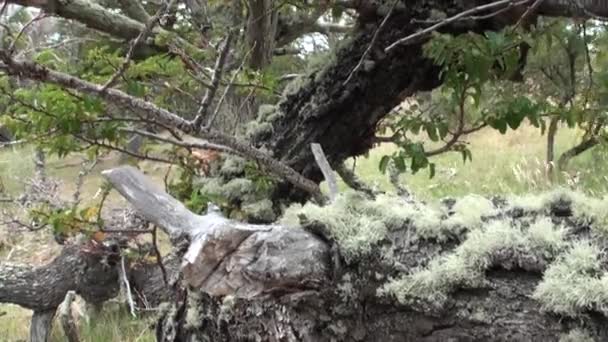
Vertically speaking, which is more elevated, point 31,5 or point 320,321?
point 31,5

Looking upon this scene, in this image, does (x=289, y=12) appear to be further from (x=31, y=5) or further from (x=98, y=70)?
(x=31, y=5)

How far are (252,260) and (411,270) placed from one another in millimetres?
269

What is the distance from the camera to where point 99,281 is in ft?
11.3

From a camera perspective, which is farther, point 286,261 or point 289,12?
point 289,12

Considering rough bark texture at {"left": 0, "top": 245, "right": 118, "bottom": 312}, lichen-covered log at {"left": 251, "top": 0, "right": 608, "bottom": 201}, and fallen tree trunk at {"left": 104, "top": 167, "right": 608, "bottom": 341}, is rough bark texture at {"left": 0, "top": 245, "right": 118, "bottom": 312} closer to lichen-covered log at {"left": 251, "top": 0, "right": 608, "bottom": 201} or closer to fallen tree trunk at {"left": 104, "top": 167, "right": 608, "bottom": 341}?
lichen-covered log at {"left": 251, "top": 0, "right": 608, "bottom": 201}

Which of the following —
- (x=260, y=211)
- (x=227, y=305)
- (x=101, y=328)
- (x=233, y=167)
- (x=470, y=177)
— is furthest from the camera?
(x=470, y=177)

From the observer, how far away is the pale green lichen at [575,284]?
96 centimetres

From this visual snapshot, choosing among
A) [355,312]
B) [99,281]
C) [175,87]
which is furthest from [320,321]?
[99,281]

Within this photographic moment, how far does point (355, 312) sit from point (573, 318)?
36cm

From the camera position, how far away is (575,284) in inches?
38.4

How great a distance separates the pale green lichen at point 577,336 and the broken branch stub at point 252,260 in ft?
1.29

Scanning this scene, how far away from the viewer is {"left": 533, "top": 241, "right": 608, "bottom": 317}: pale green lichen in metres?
0.96

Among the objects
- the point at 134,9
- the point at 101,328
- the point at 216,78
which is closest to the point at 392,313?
the point at 216,78

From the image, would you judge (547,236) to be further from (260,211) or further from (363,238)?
(260,211)
